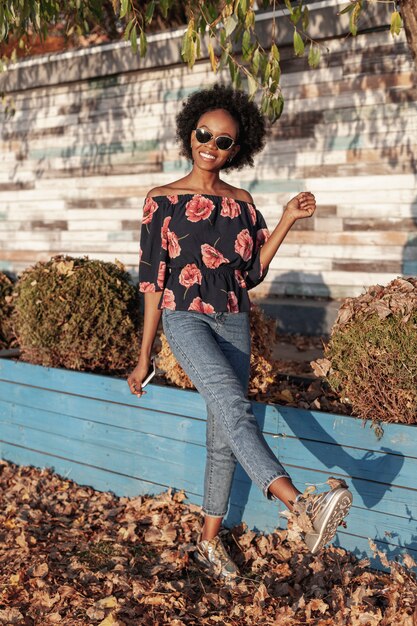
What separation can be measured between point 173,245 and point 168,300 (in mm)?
279

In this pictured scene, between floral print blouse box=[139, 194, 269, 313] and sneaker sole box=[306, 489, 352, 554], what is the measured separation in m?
1.19

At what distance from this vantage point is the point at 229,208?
4109 mm

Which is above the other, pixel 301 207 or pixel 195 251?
pixel 301 207

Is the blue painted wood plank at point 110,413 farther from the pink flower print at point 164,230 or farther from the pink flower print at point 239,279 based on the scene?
the pink flower print at point 164,230

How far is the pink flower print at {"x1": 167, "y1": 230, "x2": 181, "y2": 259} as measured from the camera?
4.04 meters

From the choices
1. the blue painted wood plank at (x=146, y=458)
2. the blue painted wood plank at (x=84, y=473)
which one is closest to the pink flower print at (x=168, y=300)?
the blue painted wood plank at (x=146, y=458)

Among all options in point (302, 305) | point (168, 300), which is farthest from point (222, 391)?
point (302, 305)

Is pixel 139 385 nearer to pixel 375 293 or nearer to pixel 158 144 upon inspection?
pixel 375 293

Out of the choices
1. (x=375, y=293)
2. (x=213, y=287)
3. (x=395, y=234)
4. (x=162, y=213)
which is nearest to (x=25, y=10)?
(x=162, y=213)

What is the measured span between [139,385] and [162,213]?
2.89ft

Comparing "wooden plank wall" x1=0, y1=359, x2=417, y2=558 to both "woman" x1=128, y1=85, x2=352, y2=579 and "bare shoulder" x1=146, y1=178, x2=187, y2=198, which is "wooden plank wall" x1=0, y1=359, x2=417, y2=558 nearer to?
"woman" x1=128, y1=85, x2=352, y2=579

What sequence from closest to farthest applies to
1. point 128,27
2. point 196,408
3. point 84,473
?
point 128,27
point 196,408
point 84,473

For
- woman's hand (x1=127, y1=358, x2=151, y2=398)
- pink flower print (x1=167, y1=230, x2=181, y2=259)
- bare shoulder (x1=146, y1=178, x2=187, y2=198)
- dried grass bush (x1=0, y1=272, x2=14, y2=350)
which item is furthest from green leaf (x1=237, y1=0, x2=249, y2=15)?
dried grass bush (x1=0, y1=272, x2=14, y2=350)

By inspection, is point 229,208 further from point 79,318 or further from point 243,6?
point 79,318
